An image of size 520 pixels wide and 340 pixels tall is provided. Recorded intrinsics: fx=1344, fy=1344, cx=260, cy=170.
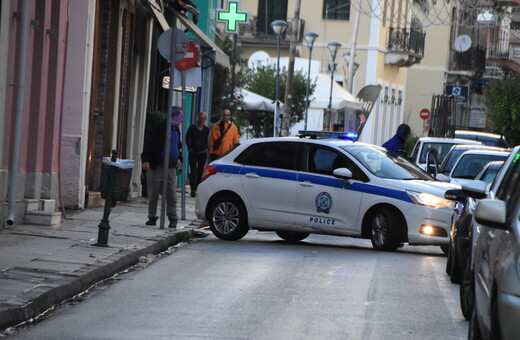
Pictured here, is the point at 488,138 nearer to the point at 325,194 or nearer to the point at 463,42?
the point at 325,194

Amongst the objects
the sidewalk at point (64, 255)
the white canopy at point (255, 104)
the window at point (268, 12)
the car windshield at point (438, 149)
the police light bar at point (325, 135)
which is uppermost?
the window at point (268, 12)

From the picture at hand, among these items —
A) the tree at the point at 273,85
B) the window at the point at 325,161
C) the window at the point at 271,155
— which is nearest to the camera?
the window at the point at 325,161

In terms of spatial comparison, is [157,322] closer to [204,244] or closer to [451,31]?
[204,244]

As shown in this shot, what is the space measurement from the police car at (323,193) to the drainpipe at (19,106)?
138 inches

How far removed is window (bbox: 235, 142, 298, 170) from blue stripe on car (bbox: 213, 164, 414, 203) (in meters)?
0.11

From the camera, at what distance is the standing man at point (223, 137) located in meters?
28.4

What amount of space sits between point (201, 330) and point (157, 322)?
516 mm

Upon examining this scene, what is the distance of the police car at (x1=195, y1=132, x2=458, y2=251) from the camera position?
1745 centimetres

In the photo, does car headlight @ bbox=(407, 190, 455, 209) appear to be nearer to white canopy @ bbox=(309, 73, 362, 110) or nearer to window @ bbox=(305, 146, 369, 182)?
window @ bbox=(305, 146, 369, 182)

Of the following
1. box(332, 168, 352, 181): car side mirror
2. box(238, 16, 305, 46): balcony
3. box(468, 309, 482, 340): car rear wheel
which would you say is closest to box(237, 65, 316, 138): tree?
box(238, 16, 305, 46): balcony

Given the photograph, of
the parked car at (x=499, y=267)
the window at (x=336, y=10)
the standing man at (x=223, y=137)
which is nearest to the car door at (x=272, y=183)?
the parked car at (x=499, y=267)

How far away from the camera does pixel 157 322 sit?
10.1 meters

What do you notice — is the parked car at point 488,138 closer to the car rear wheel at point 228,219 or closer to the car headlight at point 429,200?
the car rear wheel at point 228,219

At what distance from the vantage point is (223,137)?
2836 cm
